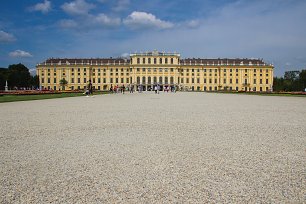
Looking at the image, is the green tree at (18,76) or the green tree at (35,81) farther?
the green tree at (35,81)

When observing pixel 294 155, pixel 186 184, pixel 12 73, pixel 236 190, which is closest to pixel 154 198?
pixel 186 184

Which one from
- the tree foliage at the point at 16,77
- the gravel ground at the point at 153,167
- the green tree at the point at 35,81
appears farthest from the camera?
the green tree at the point at 35,81

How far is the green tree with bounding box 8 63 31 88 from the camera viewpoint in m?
71.0

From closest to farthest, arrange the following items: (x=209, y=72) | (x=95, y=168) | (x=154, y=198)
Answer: (x=154, y=198) → (x=95, y=168) → (x=209, y=72)

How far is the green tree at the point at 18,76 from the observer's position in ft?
233

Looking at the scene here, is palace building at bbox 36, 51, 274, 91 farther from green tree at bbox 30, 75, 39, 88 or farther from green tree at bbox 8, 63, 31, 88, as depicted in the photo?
green tree at bbox 8, 63, 31, 88

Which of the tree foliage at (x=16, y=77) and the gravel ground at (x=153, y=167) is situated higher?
the tree foliage at (x=16, y=77)

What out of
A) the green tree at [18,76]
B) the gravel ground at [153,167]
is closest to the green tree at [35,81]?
the green tree at [18,76]

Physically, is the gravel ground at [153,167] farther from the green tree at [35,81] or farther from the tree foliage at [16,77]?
the green tree at [35,81]

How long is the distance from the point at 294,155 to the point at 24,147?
4.29 meters

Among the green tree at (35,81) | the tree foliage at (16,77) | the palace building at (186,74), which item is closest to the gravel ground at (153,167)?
the tree foliage at (16,77)

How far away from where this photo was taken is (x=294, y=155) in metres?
3.99

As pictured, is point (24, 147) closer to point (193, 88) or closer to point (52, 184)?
point (52, 184)

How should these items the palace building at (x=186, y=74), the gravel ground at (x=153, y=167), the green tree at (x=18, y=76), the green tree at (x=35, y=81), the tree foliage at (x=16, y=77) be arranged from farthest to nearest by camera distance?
the green tree at (x=35, y=81) → the palace building at (x=186, y=74) → the green tree at (x=18, y=76) → the tree foliage at (x=16, y=77) → the gravel ground at (x=153, y=167)
